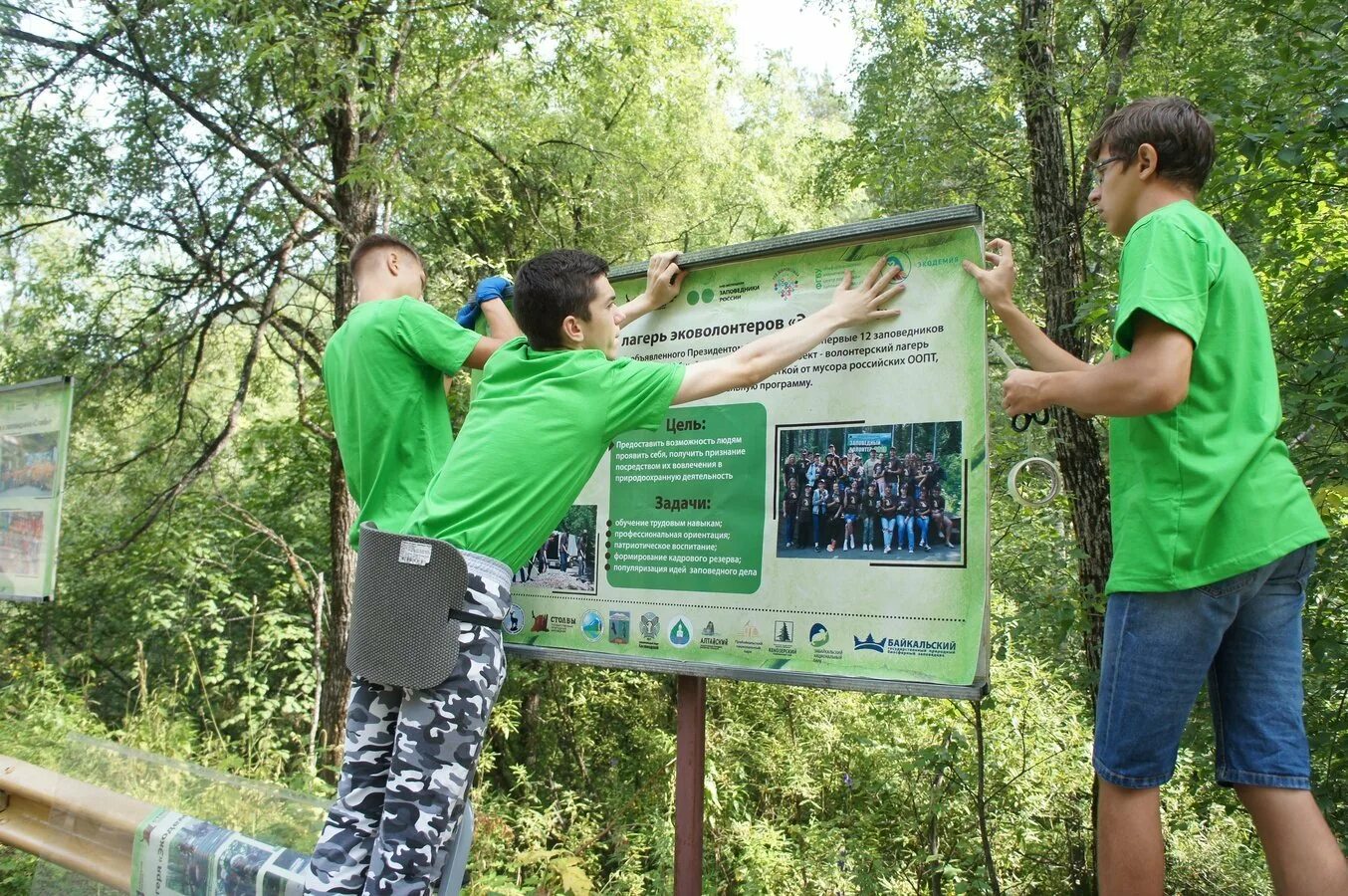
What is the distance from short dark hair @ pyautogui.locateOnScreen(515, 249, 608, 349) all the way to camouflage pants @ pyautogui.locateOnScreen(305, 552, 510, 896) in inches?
26.1

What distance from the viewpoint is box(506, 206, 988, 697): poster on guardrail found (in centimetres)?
247

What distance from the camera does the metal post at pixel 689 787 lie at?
9.10ft

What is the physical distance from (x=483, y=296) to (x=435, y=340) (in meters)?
0.43

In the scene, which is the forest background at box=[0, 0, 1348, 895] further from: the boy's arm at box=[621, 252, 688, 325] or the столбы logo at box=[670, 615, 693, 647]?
the boy's arm at box=[621, 252, 688, 325]

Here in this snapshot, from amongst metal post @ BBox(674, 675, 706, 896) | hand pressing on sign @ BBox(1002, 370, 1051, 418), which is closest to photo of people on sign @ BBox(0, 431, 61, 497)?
metal post @ BBox(674, 675, 706, 896)

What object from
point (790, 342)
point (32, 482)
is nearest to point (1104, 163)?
point (790, 342)

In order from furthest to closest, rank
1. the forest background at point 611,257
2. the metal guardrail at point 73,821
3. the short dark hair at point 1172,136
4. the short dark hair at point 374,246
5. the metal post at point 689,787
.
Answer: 1. the forest background at point 611,257
2. the metal guardrail at point 73,821
3. the short dark hair at point 374,246
4. the metal post at point 689,787
5. the short dark hair at point 1172,136

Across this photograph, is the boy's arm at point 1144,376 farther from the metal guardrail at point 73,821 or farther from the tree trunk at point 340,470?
the tree trunk at point 340,470

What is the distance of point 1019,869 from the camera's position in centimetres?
510

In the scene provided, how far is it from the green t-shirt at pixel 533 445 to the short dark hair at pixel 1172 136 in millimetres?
1145

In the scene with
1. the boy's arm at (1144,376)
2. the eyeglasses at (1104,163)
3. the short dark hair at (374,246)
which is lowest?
the boy's arm at (1144,376)

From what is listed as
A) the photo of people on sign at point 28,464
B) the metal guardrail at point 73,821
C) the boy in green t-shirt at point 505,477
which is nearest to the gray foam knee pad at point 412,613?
the boy in green t-shirt at point 505,477

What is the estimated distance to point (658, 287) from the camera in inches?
119

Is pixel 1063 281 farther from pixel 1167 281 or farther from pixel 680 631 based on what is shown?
pixel 1167 281
